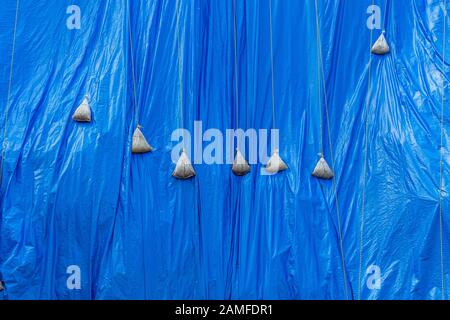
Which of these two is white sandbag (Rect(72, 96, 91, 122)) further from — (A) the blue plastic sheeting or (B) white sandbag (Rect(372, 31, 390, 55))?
(B) white sandbag (Rect(372, 31, 390, 55))

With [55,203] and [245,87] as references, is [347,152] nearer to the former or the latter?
[245,87]

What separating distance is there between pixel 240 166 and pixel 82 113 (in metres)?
1.42

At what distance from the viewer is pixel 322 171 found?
22.4ft

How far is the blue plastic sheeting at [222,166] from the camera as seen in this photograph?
6.71 meters

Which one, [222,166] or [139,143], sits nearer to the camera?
[139,143]

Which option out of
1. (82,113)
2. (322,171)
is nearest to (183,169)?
(82,113)

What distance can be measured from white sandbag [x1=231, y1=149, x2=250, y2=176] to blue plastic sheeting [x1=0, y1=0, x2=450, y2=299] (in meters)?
0.08

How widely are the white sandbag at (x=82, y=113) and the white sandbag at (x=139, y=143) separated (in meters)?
0.43

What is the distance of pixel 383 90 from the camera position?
7.00m

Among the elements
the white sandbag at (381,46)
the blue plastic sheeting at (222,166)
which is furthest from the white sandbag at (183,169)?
the white sandbag at (381,46)

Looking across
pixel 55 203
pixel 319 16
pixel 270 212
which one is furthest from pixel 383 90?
pixel 55 203

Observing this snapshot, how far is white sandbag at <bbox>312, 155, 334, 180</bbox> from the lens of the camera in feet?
22.5

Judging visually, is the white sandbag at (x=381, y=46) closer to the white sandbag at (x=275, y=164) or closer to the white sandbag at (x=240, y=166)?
the white sandbag at (x=275, y=164)

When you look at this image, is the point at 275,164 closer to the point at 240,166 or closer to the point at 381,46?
the point at 240,166
